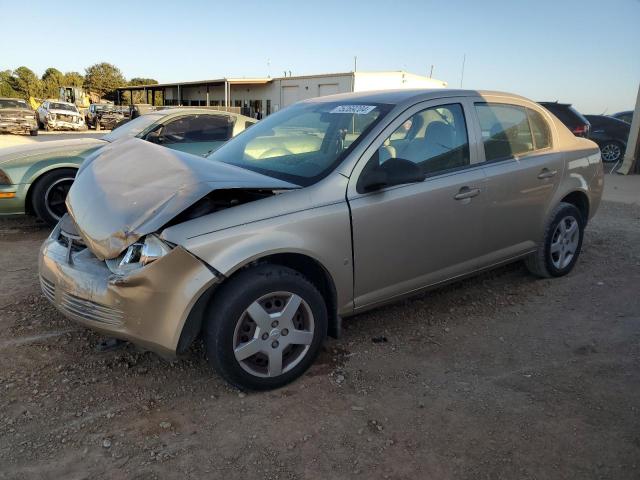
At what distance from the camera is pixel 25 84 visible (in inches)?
2366

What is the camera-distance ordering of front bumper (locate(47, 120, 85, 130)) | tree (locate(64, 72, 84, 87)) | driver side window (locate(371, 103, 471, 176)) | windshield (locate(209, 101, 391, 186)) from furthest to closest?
tree (locate(64, 72, 84, 87)), front bumper (locate(47, 120, 85, 130)), driver side window (locate(371, 103, 471, 176)), windshield (locate(209, 101, 391, 186))

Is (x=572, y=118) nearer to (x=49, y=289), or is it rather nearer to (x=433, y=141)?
(x=433, y=141)

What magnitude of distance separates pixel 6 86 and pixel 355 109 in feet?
212

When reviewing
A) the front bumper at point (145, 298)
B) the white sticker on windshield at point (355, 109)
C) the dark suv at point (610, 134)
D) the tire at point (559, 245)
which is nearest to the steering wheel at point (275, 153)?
the white sticker on windshield at point (355, 109)

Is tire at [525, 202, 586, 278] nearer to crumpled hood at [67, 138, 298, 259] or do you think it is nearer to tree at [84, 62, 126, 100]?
crumpled hood at [67, 138, 298, 259]

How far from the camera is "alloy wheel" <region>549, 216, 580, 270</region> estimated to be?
461 cm

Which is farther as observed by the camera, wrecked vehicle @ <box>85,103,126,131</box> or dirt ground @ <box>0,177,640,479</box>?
wrecked vehicle @ <box>85,103,126,131</box>

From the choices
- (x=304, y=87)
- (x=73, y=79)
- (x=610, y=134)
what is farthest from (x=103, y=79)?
(x=610, y=134)

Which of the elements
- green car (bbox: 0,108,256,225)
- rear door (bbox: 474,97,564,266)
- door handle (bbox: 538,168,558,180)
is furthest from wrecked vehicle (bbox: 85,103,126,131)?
door handle (bbox: 538,168,558,180)

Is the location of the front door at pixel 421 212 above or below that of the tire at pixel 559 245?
above

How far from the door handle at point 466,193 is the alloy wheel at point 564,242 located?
1.30 m

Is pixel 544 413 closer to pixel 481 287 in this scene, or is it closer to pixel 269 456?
pixel 269 456

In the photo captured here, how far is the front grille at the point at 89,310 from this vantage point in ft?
8.74

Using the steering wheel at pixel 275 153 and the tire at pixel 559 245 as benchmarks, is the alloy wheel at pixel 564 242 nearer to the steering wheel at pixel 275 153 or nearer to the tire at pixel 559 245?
the tire at pixel 559 245
